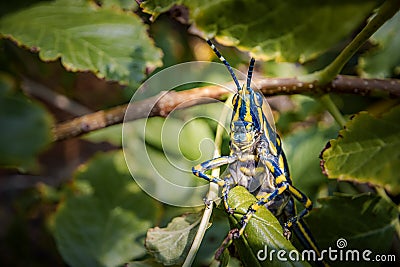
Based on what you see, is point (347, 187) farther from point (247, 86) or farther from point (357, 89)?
point (247, 86)

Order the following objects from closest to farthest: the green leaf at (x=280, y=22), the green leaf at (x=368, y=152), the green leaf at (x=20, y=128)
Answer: the green leaf at (x=280, y=22) → the green leaf at (x=368, y=152) → the green leaf at (x=20, y=128)

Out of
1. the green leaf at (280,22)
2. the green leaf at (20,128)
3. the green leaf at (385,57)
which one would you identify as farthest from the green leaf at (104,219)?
the green leaf at (280,22)

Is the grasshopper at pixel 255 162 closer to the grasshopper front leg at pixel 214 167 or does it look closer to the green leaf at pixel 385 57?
the grasshopper front leg at pixel 214 167

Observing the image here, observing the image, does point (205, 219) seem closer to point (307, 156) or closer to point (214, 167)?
point (214, 167)

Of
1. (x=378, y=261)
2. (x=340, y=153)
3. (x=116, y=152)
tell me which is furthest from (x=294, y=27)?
(x=116, y=152)

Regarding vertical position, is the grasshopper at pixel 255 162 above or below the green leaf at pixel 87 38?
below

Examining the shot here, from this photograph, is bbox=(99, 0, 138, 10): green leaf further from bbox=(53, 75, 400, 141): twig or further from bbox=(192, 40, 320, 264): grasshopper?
bbox=(192, 40, 320, 264): grasshopper

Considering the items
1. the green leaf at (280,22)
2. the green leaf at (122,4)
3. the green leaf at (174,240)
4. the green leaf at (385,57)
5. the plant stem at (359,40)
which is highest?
the green leaf at (385,57)
